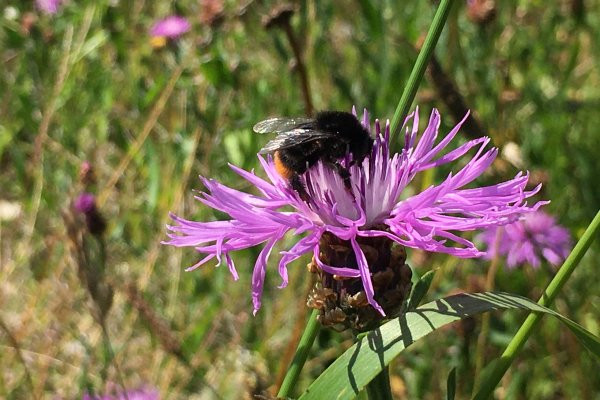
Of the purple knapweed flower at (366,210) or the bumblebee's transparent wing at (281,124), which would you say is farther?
the bumblebee's transparent wing at (281,124)

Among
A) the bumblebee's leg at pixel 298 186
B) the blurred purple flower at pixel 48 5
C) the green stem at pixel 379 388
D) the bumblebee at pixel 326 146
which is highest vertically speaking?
the blurred purple flower at pixel 48 5

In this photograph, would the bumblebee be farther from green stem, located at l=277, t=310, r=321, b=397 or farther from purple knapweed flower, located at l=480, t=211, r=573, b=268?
purple knapweed flower, located at l=480, t=211, r=573, b=268

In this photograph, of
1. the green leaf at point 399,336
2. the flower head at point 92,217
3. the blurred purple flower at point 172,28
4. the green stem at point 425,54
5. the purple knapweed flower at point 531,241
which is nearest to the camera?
the green leaf at point 399,336

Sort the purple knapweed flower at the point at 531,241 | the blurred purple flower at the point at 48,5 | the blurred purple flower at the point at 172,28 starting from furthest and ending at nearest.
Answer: the blurred purple flower at the point at 48,5, the blurred purple flower at the point at 172,28, the purple knapweed flower at the point at 531,241

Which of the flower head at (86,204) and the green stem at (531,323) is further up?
the flower head at (86,204)

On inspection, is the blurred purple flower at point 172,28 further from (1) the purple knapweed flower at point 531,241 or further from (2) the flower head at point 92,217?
(1) the purple knapweed flower at point 531,241

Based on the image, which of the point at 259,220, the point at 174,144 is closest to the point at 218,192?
the point at 259,220

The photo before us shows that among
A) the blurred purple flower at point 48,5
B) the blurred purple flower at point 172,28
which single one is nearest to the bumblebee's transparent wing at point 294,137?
the blurred purple flower at point 172,28

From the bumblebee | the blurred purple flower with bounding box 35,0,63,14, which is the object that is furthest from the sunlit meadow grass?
the bumblebee
